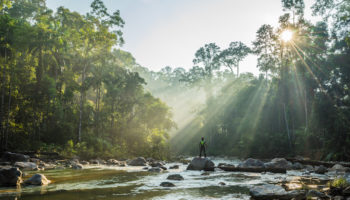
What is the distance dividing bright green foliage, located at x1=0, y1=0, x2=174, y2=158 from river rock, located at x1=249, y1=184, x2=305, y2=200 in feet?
63.9

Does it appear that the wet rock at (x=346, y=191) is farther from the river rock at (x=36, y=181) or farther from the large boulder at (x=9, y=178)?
the large boulder at (x=9, y=178)

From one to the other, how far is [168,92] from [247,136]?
6242 cm

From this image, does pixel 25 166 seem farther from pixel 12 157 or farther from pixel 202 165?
pixel 202 165

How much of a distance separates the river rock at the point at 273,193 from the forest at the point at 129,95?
1567 cm

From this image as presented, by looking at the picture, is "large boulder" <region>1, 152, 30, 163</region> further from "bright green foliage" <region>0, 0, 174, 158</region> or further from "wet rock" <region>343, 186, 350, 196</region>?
"wet rock" <region>343, 186, 350, 196</region>

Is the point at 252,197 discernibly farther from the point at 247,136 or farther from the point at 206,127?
the point at 206,127

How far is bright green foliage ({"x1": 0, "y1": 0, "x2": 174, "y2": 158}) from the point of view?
22.3 m

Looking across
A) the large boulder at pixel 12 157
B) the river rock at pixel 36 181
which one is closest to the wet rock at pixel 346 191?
the river rock at pixel 36 181

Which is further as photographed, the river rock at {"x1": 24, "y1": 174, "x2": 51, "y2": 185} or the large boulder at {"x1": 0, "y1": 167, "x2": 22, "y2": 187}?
the river rock at {"x1": 24, "y1": 174, "x2": 51, "y2": 185}

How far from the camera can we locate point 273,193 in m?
7.23

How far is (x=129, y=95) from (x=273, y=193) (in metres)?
28.5

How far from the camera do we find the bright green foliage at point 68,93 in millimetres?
22328

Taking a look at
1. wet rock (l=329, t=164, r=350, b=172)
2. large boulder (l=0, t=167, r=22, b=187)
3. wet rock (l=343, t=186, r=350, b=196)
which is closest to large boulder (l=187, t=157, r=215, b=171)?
wet rock (l=329, t=164, r=350, b=172)

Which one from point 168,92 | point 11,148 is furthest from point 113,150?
point 168,92
